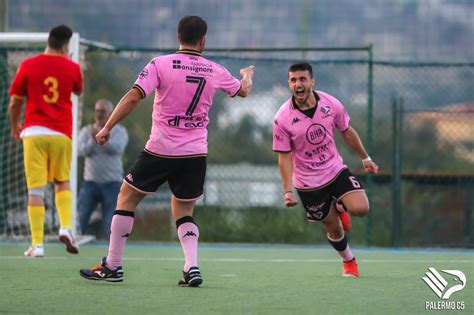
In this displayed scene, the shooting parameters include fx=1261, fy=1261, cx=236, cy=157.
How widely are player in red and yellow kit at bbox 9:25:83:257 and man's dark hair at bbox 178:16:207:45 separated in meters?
2.71

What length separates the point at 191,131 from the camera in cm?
862

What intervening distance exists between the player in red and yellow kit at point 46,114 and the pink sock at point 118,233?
2.31 meters

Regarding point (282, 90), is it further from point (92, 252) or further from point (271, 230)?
point (92, 252)

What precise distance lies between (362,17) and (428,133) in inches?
203

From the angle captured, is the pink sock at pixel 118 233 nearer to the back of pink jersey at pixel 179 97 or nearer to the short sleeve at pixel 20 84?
the back of pink jersey at pixel 179 97

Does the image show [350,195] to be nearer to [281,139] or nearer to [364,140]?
[281,139]

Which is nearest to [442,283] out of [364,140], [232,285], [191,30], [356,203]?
[356,203]

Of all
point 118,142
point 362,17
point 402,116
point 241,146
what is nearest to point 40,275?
point 118,142

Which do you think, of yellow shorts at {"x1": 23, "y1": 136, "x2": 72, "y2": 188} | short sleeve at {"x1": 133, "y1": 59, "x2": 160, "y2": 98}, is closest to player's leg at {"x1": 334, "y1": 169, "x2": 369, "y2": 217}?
short sleeve at {"x1": 133, "y1": 59, "x2": 160, "y2": 98}

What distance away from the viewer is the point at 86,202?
14.7 metres

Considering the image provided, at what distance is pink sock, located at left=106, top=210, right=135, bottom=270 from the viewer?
8.62 m

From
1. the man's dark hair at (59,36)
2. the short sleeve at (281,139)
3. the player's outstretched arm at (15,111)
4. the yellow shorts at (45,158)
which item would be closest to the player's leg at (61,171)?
the yellow shorts at (45,158)

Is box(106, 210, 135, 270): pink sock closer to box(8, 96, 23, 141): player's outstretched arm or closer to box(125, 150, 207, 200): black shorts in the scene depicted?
box(125, 150, 207, 200): black shorts

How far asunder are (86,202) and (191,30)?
6.48m
